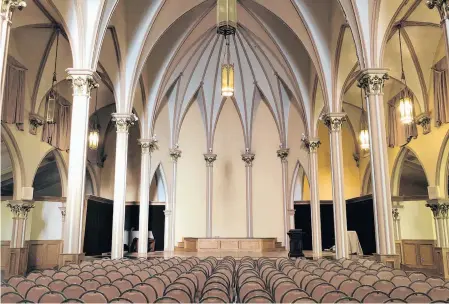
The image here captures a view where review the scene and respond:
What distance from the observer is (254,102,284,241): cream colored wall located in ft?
80.1

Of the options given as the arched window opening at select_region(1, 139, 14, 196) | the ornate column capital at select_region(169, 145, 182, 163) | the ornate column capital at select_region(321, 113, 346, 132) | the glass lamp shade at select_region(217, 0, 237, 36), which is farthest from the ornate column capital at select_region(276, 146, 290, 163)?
the glass lamp shade at select_region(217, 0, 237, 36)

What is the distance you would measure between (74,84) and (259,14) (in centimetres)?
1069

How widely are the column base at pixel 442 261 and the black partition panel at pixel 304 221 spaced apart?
8342 millimetres

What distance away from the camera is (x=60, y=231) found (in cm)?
2059

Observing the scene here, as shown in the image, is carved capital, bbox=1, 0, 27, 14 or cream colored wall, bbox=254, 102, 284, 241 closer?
carved capital, bbox=1, 0, 27, 14

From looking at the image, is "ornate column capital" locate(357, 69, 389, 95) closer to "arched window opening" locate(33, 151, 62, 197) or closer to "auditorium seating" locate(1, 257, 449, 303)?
"auditorium seating" locate(1, 257, 449, 303)

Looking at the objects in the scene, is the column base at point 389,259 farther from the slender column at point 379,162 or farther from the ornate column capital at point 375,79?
the ornate column capital at point 375,79

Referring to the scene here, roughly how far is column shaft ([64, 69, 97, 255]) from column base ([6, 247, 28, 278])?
7362mm

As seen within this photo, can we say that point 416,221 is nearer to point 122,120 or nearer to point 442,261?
point 442,261

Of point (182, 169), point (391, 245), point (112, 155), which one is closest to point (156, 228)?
point (182, 169)

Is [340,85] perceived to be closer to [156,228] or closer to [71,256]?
[71,256]

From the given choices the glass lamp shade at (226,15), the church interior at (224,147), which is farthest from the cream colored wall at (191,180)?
the glass lamp shade at (226,15)

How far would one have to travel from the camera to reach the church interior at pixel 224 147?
27.5 feet

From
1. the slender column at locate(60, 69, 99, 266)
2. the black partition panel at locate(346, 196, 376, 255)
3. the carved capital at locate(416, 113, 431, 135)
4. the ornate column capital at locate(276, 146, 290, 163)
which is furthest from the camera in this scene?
the ornate column capital at locate(276, 146, 290, 163)
